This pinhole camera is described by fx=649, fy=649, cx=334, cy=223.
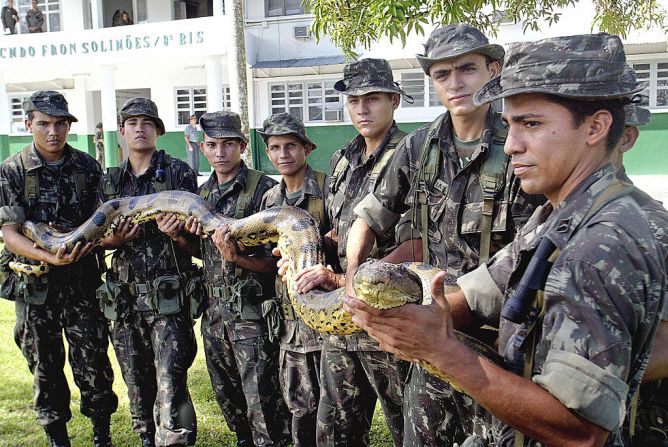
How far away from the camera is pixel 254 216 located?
16.6 feet

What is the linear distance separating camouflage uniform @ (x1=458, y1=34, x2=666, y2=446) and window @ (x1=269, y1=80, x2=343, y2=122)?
814 inches

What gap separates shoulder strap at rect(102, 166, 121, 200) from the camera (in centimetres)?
567

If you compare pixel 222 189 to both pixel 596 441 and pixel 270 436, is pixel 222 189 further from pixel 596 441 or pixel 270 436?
pixel 596 441

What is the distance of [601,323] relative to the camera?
1.73 m

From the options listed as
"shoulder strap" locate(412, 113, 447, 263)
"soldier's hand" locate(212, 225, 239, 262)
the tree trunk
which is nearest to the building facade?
the tree trunk

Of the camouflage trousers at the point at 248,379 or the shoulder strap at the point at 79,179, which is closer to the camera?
the camouflage trousers at the point at 248,379

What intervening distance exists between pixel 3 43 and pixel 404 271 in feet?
84.2

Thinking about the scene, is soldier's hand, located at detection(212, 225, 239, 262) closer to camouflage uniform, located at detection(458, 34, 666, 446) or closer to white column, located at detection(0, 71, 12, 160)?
camouflage uniform, located at detection(458, 34, 666, 446)

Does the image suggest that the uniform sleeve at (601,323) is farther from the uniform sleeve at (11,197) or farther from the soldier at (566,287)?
the uniform sleeve at (11,197)

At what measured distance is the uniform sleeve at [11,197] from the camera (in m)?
5.62

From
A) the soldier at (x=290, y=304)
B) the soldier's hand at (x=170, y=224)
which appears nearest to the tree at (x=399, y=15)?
the soldier at (x=290, y=304)

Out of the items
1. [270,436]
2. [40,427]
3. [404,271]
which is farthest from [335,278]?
[40,427]

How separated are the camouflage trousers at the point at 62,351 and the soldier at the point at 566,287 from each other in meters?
4.17

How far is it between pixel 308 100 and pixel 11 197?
59.0ft
